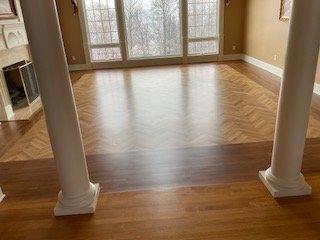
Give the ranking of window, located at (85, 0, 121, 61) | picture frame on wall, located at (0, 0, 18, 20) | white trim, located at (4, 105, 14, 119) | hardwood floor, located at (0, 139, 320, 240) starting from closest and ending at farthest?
hardwood floor, located at (0, 139, 320, 240), white trim, located at (4, 105, 14, 119), picture frame on wall, located at (0, 0, 18, 20), window, located at (85, 0, 121, 61)

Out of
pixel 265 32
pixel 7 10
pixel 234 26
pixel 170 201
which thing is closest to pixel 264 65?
pixel 265 32

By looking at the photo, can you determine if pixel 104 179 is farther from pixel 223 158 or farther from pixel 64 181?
pixel 223 158

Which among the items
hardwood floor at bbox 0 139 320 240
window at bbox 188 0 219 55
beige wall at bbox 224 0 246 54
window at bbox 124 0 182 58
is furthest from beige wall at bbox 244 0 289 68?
hardwood floor at bbox 0 139 320 240

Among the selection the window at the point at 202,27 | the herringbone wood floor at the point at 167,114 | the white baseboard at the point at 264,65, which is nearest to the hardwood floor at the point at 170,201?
the herringbone wood floor at the point at 167,114

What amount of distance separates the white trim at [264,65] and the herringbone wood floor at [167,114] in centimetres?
78

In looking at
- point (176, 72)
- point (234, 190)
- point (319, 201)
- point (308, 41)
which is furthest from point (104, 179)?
point (176, 72)

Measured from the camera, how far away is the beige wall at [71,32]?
26.6 ft

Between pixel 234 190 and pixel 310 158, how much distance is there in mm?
996

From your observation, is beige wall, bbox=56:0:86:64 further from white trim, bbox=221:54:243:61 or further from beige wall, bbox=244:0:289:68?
beige wall, bbox=244:0:289:68

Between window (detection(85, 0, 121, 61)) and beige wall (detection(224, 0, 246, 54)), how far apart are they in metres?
3.31

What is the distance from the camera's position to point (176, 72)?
7539mm

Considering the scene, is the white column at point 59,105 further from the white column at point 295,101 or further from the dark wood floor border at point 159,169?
the white column at point 295,101

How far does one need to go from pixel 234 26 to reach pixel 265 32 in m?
1.64

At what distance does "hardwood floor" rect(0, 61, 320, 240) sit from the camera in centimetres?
205
